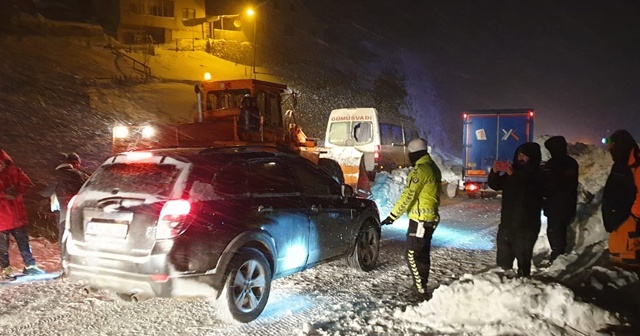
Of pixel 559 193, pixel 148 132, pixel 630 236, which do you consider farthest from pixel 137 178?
pixel 148 132

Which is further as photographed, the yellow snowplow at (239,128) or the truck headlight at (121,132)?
the truck headlight at (121,132)

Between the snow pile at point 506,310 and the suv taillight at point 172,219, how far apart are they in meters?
2.24

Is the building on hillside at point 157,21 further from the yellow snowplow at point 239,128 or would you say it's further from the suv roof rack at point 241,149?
the suv roof rack at point 241,149

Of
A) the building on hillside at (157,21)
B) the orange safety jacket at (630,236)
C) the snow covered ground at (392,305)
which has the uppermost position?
the building on hillside at (157,21)

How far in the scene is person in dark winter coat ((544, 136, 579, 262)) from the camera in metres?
5.83

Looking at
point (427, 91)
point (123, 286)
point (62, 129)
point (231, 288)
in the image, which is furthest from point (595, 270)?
point (427, 91)

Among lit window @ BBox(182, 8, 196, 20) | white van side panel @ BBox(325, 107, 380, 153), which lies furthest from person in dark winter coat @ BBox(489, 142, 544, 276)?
lit window @ BBox(182, 8, 196, 20)

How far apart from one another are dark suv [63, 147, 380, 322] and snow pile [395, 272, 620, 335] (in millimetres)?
1497

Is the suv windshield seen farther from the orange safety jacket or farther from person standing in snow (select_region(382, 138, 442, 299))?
the orange safety jacket

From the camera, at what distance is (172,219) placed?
4.06 meters

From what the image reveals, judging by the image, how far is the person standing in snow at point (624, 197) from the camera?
443cm

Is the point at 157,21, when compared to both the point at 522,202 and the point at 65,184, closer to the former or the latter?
the point at 65,184

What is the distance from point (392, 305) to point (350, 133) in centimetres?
1080

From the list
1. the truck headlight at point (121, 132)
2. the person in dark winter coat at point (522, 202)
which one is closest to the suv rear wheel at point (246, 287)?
the person in dark winter coat at point (522, 202)
